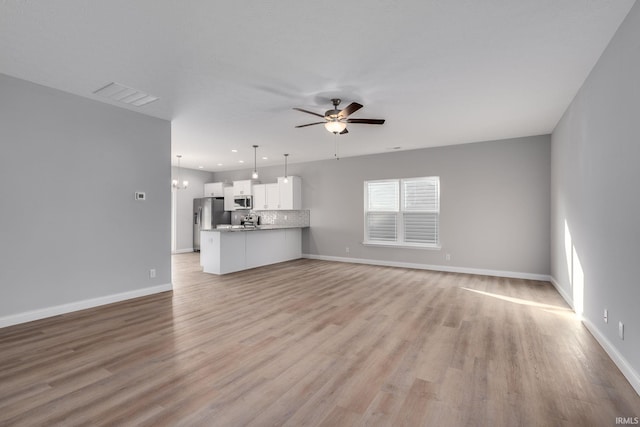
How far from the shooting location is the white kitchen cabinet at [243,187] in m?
9.07

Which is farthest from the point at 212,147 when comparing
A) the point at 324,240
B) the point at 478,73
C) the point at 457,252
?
the point at 457,252

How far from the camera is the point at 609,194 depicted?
8.42ft

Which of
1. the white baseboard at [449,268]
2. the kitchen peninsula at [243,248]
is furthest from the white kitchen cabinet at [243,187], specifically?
the white baseboard at [449,268]

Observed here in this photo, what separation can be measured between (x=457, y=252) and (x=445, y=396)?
4847 millimetres

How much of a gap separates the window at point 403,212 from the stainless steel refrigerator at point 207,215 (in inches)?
192

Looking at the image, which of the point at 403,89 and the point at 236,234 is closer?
the point at 403,89

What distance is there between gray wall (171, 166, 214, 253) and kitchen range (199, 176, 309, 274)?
279mm

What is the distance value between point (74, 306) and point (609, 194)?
587 centimetres

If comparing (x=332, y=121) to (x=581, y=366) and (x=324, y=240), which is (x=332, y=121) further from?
(x=324, y=240)

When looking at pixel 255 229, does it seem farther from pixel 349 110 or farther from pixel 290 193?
pixel 349 110

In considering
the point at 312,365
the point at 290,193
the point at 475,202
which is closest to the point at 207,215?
the point at 290,193

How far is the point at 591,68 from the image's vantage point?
3.01 meters

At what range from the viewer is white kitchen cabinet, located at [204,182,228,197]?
979cm

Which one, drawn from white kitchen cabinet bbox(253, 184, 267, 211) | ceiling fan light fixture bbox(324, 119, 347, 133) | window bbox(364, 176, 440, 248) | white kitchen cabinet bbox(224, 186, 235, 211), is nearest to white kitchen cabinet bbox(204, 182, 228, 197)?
white kitchen cabinet bbox(224, 186, 235, 211)
